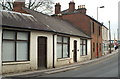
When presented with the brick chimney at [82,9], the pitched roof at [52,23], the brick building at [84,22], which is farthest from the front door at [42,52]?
the brick chimney at [82,9]

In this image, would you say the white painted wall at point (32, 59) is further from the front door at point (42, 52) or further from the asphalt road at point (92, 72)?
the asphalt road at point (92, 72)

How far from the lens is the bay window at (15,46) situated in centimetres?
1656

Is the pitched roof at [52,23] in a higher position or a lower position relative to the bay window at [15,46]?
higher

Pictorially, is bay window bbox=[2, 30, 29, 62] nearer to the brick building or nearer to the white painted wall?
the white painted wall

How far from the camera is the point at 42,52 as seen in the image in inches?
787

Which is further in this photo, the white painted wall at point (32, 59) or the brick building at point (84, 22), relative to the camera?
the brick building at point (84, 22)

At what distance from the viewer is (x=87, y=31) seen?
112 ft

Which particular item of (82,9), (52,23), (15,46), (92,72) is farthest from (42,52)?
(82,9)

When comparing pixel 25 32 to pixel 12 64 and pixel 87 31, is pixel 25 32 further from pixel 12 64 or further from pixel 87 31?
pixel 87 31

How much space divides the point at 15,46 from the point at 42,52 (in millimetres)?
3353

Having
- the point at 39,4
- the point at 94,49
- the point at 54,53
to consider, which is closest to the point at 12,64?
the point at 54,53

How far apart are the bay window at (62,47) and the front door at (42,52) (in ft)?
9.03

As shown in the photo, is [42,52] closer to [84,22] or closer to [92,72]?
[92,72]

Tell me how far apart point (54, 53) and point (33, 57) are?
3.07 meters
